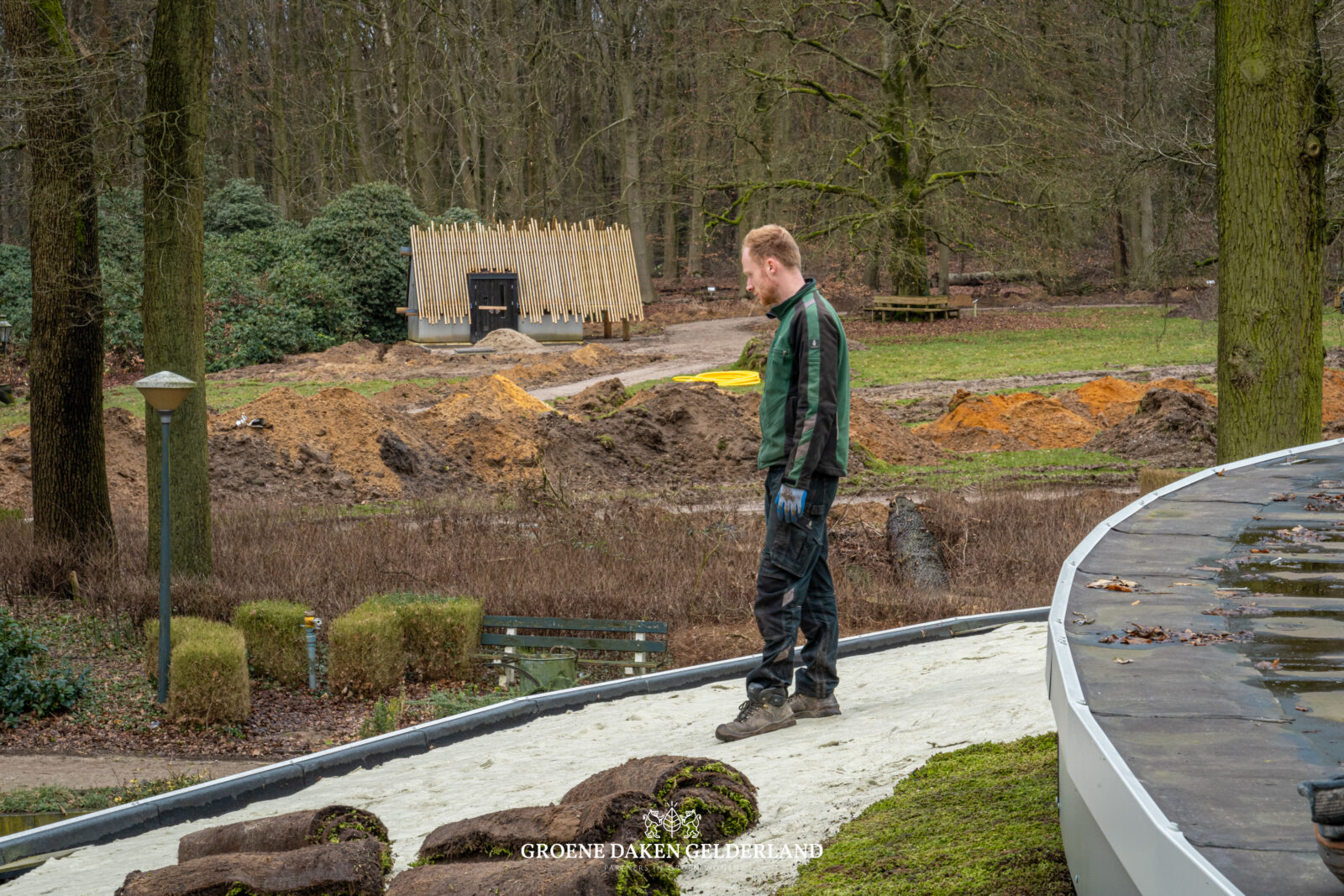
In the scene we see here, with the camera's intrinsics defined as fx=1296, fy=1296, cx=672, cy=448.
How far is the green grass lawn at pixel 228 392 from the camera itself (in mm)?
24344

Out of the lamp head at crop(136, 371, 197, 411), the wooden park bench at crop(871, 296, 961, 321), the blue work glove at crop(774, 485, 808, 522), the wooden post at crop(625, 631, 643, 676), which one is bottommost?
the wooden post at crop(625, 631, 643, 676)

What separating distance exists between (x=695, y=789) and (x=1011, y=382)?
23866 millimetres

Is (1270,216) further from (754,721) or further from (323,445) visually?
(323,445)

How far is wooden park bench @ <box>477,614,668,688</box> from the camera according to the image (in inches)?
374

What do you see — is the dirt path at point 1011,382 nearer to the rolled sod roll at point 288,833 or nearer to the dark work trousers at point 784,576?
the dark work trousers at point 784,576

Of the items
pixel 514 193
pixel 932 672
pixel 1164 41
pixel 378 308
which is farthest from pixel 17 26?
pixel 514 193

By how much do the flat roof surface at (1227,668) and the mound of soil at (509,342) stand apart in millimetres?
31049

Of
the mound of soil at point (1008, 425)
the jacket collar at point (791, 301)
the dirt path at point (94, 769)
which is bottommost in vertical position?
the dirt path at point (94, 769)

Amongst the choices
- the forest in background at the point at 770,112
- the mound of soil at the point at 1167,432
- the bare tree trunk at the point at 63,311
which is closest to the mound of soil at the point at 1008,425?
the mound of soil at the point at 1167,432

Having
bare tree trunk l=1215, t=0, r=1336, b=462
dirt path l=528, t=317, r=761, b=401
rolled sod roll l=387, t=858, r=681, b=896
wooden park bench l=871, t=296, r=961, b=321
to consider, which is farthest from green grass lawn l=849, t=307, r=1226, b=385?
rolled sod roll l=387, t=858, r=681, b=896

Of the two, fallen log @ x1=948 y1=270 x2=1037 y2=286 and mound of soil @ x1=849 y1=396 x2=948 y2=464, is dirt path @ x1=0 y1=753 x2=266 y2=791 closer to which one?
mound of soil @ x1=849 y1=396 x2=948 y2=464

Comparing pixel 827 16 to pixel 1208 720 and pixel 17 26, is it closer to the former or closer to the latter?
pixel 17 26

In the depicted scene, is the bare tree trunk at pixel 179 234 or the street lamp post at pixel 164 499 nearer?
the street lamp post at pixel 164 499

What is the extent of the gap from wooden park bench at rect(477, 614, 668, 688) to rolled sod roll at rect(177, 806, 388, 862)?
15.5 feet
